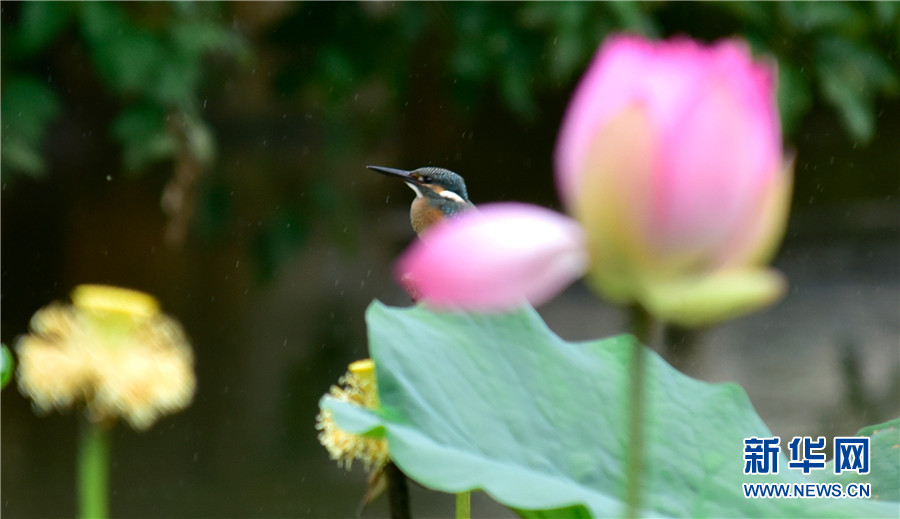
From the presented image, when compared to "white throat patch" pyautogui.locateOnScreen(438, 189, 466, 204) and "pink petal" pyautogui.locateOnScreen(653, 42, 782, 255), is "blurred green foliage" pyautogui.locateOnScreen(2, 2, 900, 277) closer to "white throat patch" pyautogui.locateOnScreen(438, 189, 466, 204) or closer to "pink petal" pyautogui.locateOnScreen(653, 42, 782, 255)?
"white throat patch" pyautogui.locateOnScreen(438, 189, 466, 204)

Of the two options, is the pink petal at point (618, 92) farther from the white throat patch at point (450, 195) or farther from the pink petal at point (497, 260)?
the white throat patch at point (450, 195)

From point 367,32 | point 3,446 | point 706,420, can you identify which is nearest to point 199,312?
point 3,446

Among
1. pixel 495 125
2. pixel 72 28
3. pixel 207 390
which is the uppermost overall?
pixel 495 125

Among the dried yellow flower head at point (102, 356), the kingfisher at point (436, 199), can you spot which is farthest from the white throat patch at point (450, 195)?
the dried yellow flower head at point (102, 356)

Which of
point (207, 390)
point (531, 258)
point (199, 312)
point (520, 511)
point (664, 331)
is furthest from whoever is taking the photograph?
point (199, 312)

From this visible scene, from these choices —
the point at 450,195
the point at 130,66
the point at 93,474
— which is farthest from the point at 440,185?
the point at 130,66

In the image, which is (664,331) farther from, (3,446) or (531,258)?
(531,258)
